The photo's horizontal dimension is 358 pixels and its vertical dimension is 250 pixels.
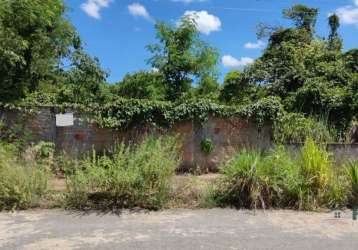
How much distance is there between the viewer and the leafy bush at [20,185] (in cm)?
718

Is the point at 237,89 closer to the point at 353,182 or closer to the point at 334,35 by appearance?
the point at 334,35

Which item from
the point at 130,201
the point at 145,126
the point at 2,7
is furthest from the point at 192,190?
the point at 2,7

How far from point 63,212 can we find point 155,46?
32.5ft

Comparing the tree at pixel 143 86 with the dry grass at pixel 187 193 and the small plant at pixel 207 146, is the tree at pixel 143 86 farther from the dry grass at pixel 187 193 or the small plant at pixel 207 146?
the dry grass at pixel 187 193

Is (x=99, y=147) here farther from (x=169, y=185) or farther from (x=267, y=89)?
(x=267, y=89)

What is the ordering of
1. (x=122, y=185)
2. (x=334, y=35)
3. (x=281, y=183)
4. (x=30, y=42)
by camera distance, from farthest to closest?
1. (x=334, y=35)
2. (x=30, y=42)
3. (x=281, y=183)
4. (x=122, y=185)

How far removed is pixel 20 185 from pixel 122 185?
1.65 m

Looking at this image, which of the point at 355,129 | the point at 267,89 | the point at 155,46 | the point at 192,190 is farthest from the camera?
the point at 267,89

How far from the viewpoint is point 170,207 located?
292 inches

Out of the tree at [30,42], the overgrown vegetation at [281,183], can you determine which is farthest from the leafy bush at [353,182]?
A: the tree at [30,42]

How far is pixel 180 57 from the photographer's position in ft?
51.0

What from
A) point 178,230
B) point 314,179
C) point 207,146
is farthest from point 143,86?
point 178,230

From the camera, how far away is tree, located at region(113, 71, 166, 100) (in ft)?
51.4

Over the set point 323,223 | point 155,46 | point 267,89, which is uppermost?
point 155,46
